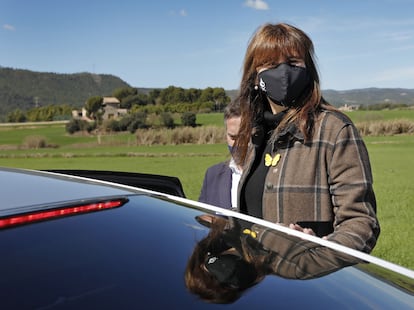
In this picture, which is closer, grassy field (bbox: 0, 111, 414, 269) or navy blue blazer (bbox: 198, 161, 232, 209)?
navy blue blazer (bbox: 198, 161, 232, 209)

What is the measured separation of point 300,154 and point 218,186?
1393 mm

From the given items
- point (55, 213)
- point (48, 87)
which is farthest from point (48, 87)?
point (55, 213)

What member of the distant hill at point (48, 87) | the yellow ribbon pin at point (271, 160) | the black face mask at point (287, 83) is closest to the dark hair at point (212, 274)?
the yellow ribbon pin at point (271, 160)

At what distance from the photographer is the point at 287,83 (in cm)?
222

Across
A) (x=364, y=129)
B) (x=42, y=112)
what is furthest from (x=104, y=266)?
(x=42, y=112)

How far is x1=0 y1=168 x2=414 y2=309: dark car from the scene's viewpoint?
1094 mm

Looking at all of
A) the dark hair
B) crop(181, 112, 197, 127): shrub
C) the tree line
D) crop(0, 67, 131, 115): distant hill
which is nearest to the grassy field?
crop(181, 112, 197, 127): shrub

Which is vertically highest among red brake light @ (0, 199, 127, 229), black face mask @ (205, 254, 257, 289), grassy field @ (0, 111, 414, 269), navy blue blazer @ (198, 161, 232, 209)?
red brake light @ (0, 199, 127, 229)

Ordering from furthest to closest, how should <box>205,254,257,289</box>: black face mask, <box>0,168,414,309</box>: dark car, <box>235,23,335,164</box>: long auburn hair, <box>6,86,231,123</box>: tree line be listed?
<box>6,86,231,123</box>: tree line
<box>235,23,335,164</box>: long auburn hair
<box>205,254,257,289</box>: black face mask
<box>0,168,414,309</box>: dark car

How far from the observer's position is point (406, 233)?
27.7ft

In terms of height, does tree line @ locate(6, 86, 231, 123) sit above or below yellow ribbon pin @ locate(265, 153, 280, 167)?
below

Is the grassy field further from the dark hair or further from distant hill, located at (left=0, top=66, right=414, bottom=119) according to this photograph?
distant hill, located at (left=0, top=66, right=414, bottom=119)

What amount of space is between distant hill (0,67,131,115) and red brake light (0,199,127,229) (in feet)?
431

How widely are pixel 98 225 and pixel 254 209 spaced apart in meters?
1.02
